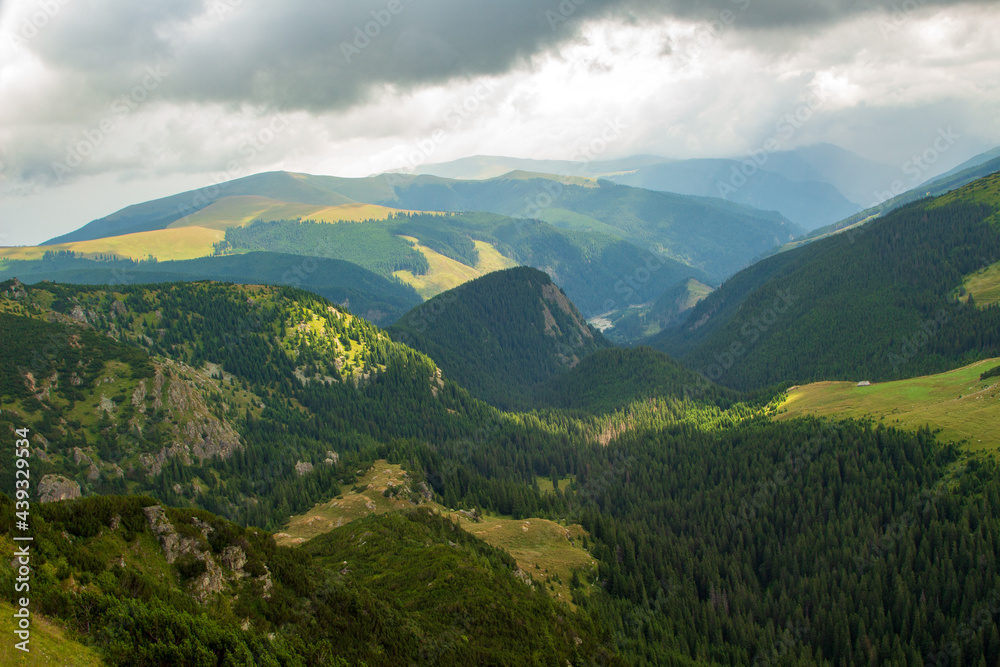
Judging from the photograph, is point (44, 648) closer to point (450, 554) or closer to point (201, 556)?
point (201, 556)

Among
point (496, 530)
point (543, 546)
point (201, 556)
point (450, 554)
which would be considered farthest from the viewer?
point (496, 530)

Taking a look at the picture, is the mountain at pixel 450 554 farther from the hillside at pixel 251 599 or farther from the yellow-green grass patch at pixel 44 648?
the yellow-green grass patch at pixel 44 648

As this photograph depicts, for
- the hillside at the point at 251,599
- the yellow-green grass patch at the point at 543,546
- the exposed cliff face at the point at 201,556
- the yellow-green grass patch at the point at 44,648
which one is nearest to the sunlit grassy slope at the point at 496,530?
the yellow-green grass patch at the point at 543,546

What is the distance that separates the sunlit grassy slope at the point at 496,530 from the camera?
13369cm

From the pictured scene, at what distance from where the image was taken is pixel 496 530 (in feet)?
509

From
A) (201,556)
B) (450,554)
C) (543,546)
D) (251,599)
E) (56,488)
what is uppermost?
(201,556)

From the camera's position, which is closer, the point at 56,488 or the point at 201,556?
the point at 201,556

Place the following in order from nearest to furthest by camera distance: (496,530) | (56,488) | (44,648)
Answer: (44,648), (56,488), (496,530)

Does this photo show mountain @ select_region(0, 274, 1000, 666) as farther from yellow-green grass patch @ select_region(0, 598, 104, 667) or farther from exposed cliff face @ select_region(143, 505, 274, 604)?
yellow-green grass patch @ select_region(0, 598, 104, 667)

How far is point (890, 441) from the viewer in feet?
577

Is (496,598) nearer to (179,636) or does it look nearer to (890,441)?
(179,636)

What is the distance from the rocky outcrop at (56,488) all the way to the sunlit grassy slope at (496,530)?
57672 mm

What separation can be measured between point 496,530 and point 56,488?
115m

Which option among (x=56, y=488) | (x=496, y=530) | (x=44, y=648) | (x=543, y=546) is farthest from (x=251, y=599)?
(x=56, y=488)
